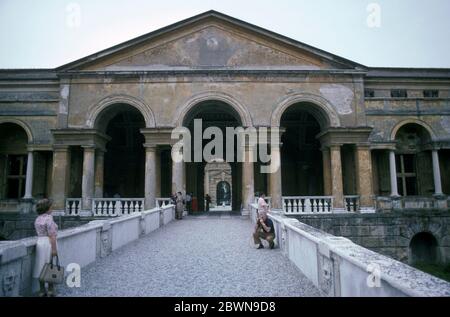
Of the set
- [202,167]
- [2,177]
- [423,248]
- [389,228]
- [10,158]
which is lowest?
[423,248]

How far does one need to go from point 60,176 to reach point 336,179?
14.5 meters

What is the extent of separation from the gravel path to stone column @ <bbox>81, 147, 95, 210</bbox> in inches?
293

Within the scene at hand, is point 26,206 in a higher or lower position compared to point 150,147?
lower

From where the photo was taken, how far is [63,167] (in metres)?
15.7

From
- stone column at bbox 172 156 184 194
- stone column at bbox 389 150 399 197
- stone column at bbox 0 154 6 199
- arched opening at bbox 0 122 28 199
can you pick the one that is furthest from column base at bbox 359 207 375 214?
stone column at bbox 0 154 6 199

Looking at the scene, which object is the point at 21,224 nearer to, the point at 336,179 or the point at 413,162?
the point at 336,179

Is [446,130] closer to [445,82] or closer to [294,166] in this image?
[445,82]

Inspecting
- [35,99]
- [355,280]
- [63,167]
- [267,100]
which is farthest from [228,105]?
[355,280]

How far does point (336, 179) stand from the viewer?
1565 cm

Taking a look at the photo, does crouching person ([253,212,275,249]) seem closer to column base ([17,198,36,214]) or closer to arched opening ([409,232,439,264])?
arched opening ([409,232,439,264])

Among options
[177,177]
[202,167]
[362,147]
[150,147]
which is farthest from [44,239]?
[202,167]

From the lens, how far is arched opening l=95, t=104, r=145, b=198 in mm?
21078
